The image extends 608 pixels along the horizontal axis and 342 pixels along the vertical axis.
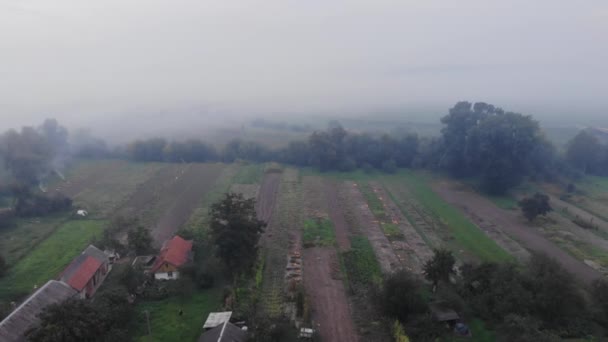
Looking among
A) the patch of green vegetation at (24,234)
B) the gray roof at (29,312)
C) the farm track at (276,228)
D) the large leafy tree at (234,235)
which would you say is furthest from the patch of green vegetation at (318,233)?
the patch of green vegetation at (24,234)

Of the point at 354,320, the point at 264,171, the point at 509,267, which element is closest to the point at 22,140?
the point at 264,171

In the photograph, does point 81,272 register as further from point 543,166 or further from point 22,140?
point 543,166

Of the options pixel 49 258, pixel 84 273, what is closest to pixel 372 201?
pixel 84 273

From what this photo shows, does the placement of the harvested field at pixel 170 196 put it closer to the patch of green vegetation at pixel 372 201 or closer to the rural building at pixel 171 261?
the rural building at pixel 171 261

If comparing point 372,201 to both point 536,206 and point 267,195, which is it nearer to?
point 267,195

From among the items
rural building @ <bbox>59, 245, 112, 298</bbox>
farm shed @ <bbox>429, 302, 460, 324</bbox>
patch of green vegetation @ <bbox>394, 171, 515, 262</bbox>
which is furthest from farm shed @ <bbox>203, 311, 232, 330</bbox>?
patch of green vegetation @ <bbox>394, 171, 515, 262</bbox>
